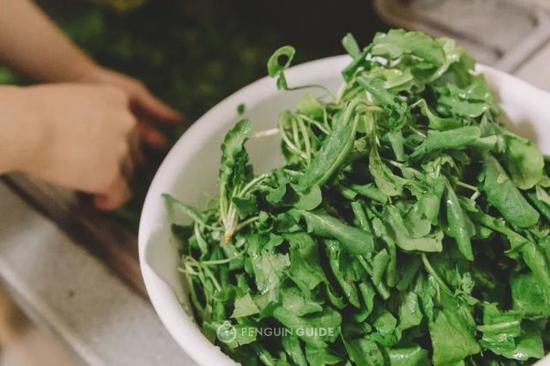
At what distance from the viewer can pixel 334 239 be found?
1.84ft

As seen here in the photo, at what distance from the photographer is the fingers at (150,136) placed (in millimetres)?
940

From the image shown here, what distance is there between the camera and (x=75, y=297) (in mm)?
747

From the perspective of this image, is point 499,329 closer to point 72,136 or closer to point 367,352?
point 367,352

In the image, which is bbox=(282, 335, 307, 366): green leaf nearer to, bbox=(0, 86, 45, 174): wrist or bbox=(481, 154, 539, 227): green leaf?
bbox=(481, 154, 539, 227): green leaf

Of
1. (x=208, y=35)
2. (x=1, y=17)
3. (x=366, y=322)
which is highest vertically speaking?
(x=1, y=17)

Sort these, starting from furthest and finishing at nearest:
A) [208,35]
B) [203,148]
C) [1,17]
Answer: [208,35], [1,17], [203,148]

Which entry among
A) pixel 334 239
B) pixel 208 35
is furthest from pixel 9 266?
pixel 208 35

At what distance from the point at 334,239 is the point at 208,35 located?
36.3 inches

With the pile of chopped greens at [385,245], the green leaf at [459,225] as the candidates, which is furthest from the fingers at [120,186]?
the green leaf at [459,225]

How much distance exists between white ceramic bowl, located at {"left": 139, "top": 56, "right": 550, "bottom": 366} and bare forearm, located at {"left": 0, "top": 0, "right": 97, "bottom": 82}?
307 millimetres

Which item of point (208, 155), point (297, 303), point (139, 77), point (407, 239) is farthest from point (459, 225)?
point (139, 77)

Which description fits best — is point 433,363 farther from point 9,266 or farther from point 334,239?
point 9,266

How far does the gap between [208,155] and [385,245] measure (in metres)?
0.25

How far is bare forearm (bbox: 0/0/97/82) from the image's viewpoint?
0.87 meters
